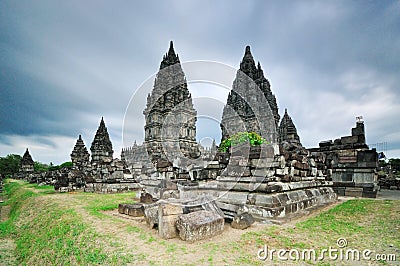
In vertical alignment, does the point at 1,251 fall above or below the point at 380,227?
below

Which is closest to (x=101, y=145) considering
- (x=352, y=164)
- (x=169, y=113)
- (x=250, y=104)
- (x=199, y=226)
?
(x=169, y=113)

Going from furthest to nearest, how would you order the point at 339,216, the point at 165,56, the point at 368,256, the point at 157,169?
the point at 165,56, the point at 157,169, the point at 339,216, the point at 368,256

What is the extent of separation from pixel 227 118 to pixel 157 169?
73.5 ft

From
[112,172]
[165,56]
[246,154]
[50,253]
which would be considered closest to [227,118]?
[165,56]

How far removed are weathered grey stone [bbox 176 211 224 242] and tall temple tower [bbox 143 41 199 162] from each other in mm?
24313

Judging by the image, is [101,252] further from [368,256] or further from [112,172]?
[112,172]

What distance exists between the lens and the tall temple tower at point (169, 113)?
1187 inches

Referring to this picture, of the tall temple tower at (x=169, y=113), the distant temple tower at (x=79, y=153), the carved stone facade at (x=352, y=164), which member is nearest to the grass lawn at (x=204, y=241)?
the carved stone facade at (x=352, y=164)

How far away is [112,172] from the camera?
13820mm

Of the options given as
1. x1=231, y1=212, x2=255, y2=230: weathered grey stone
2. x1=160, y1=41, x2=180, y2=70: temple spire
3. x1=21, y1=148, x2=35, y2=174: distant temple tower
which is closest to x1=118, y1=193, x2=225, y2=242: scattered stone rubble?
x1=231, y1=212, x2=255, y2=230: weathered grey stone

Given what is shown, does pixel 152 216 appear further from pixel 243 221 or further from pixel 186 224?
pixel 243 221

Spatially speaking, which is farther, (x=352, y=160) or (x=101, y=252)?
(x=352, y=160)

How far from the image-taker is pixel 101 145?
30.9 meters

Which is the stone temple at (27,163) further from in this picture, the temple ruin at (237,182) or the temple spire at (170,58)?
the temple spire at (170,58)
